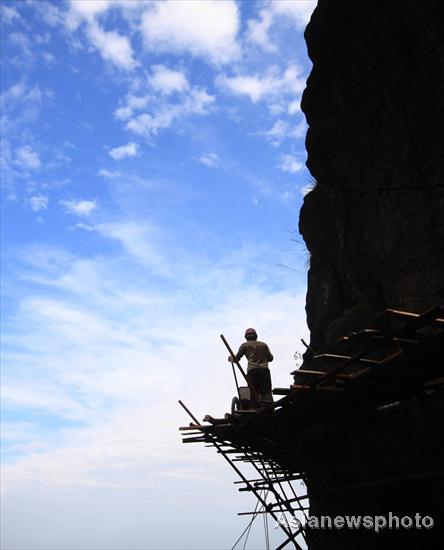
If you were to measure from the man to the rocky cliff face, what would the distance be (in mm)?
2050

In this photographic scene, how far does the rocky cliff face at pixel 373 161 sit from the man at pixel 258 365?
2050 mm

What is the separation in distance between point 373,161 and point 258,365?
5.89 metres

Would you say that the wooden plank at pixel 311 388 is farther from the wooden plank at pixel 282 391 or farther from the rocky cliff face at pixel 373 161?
the rocky cliff face at pixel 373 161

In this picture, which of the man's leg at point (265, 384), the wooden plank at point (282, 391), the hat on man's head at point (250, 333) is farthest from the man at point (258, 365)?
the wooden plank at point (282, 391)

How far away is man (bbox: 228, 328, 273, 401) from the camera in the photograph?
11.7 meters

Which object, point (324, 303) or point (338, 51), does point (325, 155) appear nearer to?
point (338, 51)

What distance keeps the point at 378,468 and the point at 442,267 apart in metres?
4.38

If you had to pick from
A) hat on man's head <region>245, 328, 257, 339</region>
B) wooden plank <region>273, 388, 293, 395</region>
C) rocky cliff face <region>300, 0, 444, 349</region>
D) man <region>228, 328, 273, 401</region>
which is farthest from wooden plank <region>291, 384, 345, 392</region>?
hat on man's head <region>245, 328, 257, 339</region>

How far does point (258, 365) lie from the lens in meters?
11.7

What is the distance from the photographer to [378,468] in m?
10.1

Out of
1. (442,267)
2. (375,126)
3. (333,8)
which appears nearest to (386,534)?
(442,267)

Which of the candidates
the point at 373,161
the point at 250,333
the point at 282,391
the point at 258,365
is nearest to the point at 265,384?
the point at 258,365

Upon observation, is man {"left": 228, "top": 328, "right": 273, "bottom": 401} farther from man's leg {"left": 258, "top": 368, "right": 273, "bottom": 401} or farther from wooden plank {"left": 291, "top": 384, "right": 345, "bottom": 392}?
wooden plank {"left": 291, "top": 384, "right": 345, "bottom": 392}

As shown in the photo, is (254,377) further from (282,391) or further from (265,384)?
(282,391)
